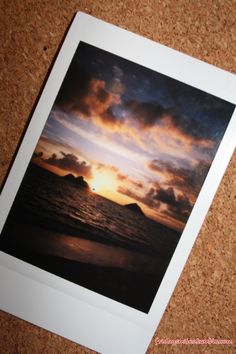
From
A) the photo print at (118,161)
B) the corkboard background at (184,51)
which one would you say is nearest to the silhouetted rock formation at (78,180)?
the photo print at (118,161)

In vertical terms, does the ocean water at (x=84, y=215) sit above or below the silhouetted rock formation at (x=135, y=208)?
below

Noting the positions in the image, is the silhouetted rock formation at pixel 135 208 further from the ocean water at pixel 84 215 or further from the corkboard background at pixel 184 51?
the corkboard background at pixel 184 51

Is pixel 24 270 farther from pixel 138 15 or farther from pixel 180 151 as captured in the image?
pixel 138 15

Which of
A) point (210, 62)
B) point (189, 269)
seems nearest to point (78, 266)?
point (189, 269)

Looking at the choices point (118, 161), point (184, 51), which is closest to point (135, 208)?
point (118, 161)

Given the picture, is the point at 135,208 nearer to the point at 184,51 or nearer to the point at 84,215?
the point at 84,215

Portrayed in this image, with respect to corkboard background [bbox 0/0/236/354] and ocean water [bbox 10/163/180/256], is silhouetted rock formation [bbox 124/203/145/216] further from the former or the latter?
corkboard background [bbox 0/0/236/354]
